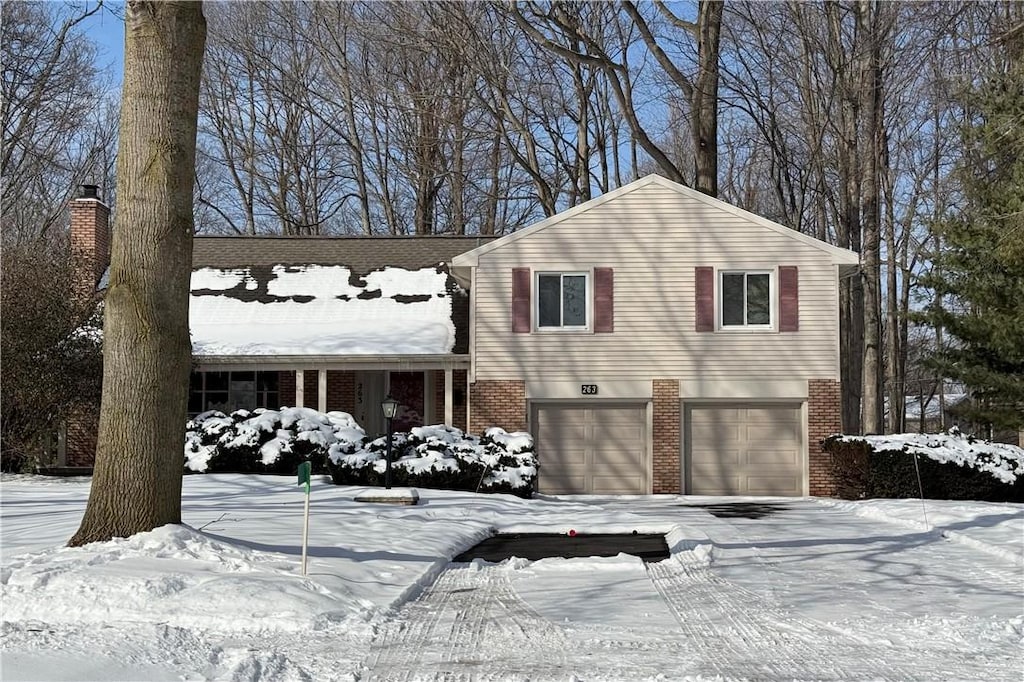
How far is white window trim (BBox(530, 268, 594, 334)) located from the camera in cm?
2362

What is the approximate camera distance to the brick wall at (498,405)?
2353 centimetres

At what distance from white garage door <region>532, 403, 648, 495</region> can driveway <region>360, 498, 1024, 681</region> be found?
1027cm

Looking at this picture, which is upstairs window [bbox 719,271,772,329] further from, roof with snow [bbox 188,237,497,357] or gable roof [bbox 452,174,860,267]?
roof with snow [bbox 188,237,497,357]

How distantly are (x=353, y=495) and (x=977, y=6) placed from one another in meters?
11.0

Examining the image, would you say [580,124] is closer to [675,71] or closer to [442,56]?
[442,56]

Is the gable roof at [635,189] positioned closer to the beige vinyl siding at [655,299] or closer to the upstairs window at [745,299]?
the beige vinyl siding at [655,299]

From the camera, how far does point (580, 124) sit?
117 ft

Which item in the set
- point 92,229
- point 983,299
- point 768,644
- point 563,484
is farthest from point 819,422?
point 92,229

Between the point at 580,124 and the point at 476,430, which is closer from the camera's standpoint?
the point at 476,430

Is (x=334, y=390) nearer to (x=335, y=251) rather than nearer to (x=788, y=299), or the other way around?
(x=335, y=251)

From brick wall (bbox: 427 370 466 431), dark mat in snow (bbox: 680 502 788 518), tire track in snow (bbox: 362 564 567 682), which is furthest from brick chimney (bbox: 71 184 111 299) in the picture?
tire track in snow (bbox: 362 564 567 682)

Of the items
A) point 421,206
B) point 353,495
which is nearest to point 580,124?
point 421,206

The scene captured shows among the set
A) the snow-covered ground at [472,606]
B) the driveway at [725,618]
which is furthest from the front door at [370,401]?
the driveway at [725,618]

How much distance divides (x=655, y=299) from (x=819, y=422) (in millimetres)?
4258
